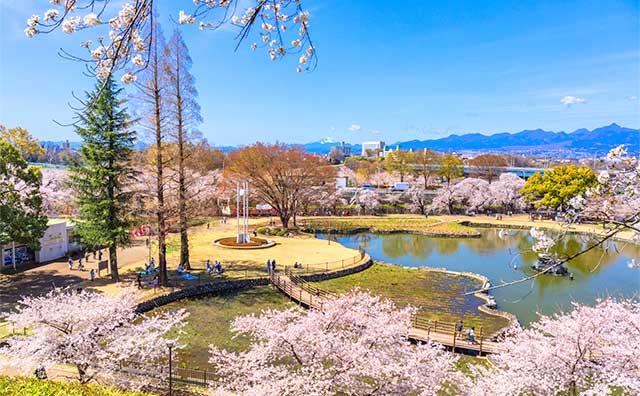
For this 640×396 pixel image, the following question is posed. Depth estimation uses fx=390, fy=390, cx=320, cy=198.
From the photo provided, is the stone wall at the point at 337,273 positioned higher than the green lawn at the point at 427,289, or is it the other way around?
the stone wall at the point at 337,273

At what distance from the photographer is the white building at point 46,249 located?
16.8m

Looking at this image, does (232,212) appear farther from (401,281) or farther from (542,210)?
(542,210)

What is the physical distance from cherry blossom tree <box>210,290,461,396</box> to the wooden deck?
6.36ft

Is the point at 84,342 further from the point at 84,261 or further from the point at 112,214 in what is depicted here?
the point at 84,261

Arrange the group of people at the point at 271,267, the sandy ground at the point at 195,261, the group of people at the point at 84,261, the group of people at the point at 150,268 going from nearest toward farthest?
the sandy ground at the point at 195,261, the group of people at the point at 84,261, the group of people at the point at 150,268, the group of people at the point at 271,267

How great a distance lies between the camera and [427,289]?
17234 mm

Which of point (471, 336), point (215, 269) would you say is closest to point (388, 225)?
point (215, 269)

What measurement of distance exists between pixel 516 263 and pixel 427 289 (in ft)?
26.7

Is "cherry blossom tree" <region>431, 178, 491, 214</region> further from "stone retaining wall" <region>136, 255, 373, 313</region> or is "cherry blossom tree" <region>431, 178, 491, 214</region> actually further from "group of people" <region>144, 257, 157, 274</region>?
"group of people" <region>144, 257, 157, 274</region>

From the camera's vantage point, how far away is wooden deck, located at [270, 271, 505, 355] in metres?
11.3

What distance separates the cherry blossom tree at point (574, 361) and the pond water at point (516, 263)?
3.59m

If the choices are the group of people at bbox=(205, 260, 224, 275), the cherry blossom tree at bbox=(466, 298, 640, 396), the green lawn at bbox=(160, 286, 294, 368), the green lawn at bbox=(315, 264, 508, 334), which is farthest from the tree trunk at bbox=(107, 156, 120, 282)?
the cherry blossom tree at bbox=(466, 298, 640, 396)

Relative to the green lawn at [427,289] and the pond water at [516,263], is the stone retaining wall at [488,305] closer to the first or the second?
the green lawn at [427,289]

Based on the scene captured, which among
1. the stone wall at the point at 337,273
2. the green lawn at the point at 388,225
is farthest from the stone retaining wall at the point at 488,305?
the green lawn at the point at 388,225
